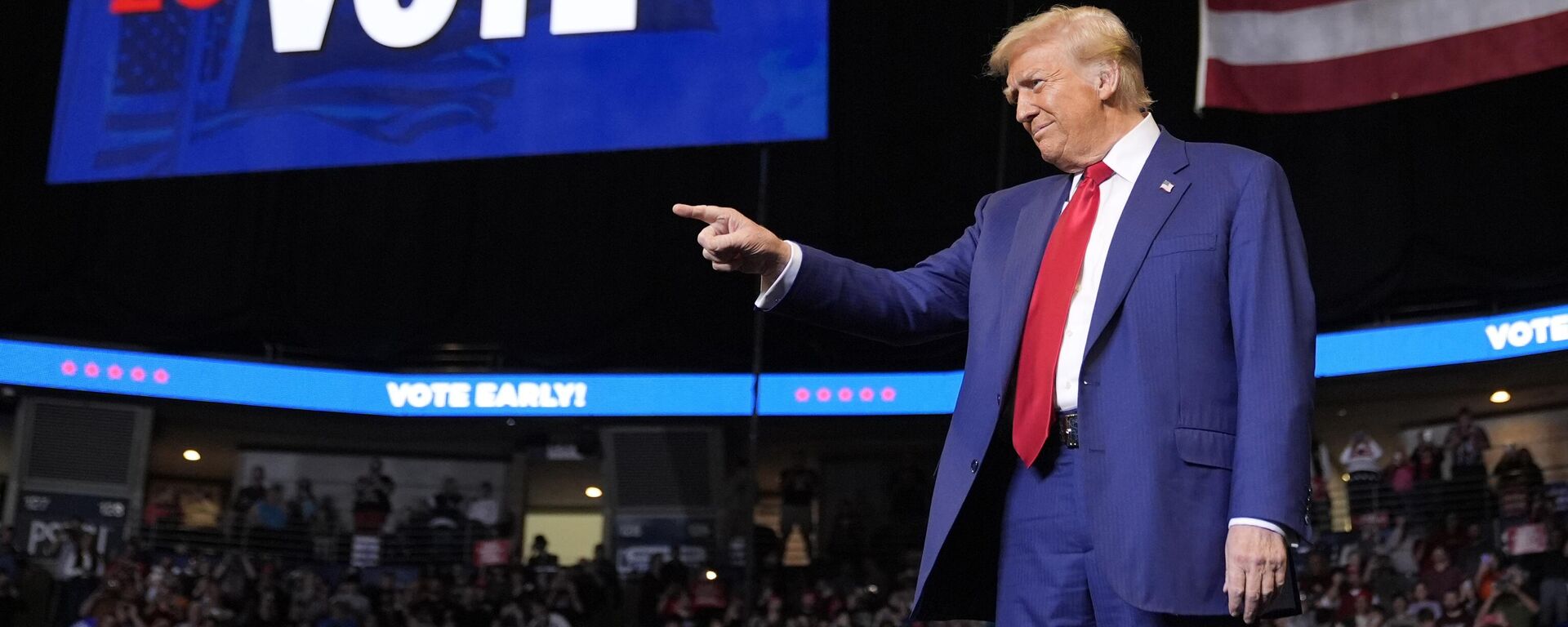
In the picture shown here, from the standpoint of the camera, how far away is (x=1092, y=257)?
175cm

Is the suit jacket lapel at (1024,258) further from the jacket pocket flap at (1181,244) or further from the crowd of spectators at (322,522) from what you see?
the crowd of spectators at (322,522)

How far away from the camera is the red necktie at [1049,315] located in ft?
5.49

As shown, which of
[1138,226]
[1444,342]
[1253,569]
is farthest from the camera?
[1444,342]

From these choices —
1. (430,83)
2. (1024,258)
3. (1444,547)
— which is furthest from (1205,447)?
(1444,547)

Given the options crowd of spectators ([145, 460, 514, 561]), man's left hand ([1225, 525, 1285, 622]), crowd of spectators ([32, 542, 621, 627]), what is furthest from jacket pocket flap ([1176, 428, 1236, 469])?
crowd of spectators ([145, 460, 514, 561])

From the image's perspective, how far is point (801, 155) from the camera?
43.8ft

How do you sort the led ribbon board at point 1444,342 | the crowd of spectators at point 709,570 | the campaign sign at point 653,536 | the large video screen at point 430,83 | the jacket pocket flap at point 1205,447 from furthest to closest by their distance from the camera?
the campaign sign at point 653,536
the led ribbon board at point 1444,342
the crowd of spectators at point 709,570
the large video screen at point 430,83
the jacket pocket flap at point 1205,447

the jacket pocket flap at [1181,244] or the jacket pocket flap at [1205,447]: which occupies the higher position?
the jacket pocket flap at [1181,244]

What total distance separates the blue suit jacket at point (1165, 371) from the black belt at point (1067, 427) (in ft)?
0.06

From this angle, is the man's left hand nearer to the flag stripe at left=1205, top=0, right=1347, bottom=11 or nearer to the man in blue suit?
the man in blue suit

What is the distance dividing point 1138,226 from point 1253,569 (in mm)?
434

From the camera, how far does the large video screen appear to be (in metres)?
6.58

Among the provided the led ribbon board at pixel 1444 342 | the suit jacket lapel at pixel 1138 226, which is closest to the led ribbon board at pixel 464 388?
the led ribbon board at pixel 1444 342

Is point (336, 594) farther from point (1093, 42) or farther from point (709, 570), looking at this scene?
point (1093, 42)
